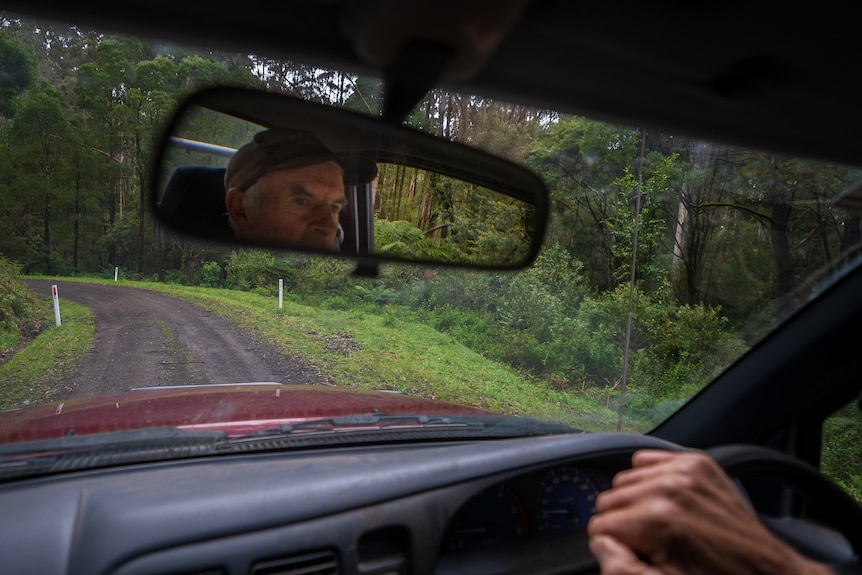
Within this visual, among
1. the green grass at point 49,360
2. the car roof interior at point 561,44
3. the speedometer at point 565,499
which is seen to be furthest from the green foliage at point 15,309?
the car roof interior at point 561,44

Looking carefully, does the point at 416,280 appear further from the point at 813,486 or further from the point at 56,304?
the point at 813,486

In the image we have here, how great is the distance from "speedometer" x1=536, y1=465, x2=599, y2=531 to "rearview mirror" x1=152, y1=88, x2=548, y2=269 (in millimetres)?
1133

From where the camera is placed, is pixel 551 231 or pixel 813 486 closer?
pixel 813 486

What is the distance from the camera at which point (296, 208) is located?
7.19 feet

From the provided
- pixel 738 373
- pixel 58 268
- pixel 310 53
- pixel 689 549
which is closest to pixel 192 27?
pixel 310 53

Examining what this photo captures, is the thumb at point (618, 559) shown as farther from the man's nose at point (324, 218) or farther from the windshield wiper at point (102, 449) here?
the windshield wiper at point (102, 449)

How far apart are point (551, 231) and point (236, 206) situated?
4.77 metres

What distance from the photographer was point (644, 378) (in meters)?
6.99

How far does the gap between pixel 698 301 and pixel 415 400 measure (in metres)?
4.67

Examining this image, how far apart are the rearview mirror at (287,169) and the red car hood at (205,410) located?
2.89ft

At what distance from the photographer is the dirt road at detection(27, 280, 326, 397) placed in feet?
22.7

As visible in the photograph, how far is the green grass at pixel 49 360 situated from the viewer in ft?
21.1

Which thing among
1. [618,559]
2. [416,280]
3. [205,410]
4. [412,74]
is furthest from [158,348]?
[618,559]

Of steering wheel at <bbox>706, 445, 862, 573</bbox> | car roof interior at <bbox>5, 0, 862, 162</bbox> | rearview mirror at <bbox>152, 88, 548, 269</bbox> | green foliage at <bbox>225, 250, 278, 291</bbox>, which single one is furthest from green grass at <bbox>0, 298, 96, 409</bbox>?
steering wheel at <bbox>706, 445, 862, 573</bbox>
